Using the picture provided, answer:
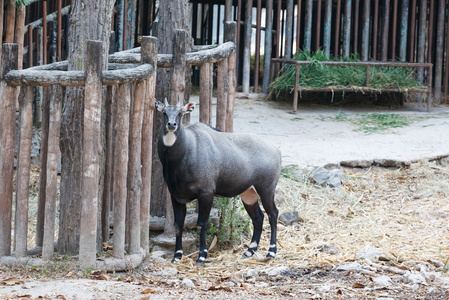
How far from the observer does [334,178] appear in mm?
9289

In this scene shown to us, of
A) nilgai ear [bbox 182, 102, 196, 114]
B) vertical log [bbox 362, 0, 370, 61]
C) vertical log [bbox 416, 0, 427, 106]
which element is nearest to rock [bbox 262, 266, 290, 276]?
nilgai ear [bbox 182, 102, 196, 114]

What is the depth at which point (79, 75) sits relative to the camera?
5.40 meters

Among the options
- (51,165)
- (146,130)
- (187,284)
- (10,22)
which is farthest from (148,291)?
(10,22)

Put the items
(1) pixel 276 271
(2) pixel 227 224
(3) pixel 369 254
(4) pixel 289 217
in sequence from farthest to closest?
(4) pixel 289 217, (2) pixel 227 224, (3) pixel 369 254, (1) pixel 276 271

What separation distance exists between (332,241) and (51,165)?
3078mm

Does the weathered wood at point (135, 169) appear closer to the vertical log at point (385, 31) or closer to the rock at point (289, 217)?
the rock at point (289, 217)

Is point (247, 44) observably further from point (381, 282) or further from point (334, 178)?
point (381, 282)

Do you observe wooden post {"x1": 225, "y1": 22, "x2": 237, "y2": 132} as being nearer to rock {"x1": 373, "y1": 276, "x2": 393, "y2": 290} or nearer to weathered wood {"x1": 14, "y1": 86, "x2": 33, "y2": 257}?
weathered wood {"x1": 14, "y1": 86, "x2": 33, "y2": 257}

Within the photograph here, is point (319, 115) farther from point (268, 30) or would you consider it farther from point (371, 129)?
point (268, 30)

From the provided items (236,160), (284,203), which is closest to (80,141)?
(236,160)

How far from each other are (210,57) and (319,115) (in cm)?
700

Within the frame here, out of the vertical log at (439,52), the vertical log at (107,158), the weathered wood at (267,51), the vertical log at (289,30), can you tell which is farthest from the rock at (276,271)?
the vertical log at (439,52)

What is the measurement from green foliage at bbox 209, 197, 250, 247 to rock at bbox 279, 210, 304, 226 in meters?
0.79

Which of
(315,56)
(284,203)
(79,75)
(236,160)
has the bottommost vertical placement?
(284,203)
